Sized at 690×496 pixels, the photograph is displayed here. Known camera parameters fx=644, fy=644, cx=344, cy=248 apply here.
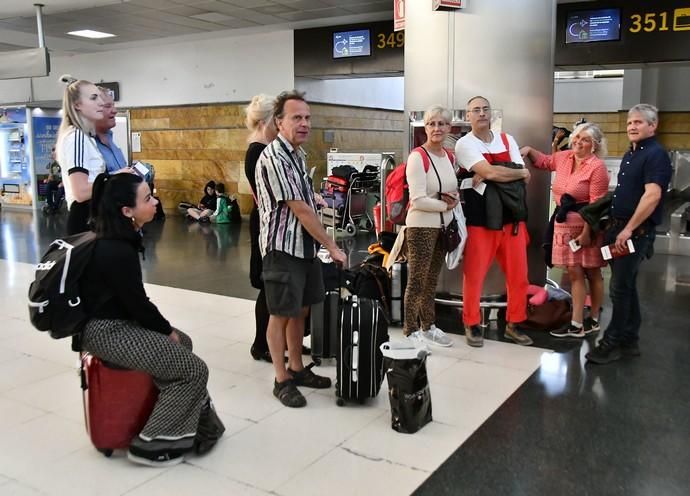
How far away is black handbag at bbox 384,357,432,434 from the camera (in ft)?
9.82

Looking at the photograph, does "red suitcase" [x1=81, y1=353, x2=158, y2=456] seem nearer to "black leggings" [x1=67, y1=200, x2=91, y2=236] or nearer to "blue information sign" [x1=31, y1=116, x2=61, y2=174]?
"black leggings" [x1=67, y1=200, x2=91, y2=236]

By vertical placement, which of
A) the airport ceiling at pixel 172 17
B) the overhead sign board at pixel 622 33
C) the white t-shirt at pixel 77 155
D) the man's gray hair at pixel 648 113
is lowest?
the white t-shirt at pixel 77 155

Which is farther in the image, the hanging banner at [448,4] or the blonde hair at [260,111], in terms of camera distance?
the hanging banner at [448,4]

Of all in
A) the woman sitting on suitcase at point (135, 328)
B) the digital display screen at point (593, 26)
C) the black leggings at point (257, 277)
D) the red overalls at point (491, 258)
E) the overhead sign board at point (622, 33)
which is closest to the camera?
the woman sitting on suitcase at point (135, 328)

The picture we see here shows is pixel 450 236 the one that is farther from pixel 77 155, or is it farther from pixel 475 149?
pixel 77 155

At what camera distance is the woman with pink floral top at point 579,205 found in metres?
4.43

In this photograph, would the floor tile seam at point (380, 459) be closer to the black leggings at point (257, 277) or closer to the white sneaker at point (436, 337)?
the black leggings at point (257, 277)

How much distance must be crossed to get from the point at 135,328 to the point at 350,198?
7281mm

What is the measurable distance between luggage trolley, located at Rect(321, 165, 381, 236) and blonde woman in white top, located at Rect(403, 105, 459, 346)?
17.5 ft

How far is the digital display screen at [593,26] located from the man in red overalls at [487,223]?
5179 mm

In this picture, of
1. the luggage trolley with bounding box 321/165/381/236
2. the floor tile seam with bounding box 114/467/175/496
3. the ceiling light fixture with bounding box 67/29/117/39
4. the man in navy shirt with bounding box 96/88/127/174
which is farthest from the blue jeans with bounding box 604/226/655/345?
the ceiling light fixture with bounding box 67/29/117/39

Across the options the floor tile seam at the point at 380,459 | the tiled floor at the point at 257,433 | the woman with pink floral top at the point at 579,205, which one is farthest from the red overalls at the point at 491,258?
the floor tile seam at the point at 380,459

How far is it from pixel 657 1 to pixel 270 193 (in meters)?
7.11

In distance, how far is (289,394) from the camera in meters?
3.37
